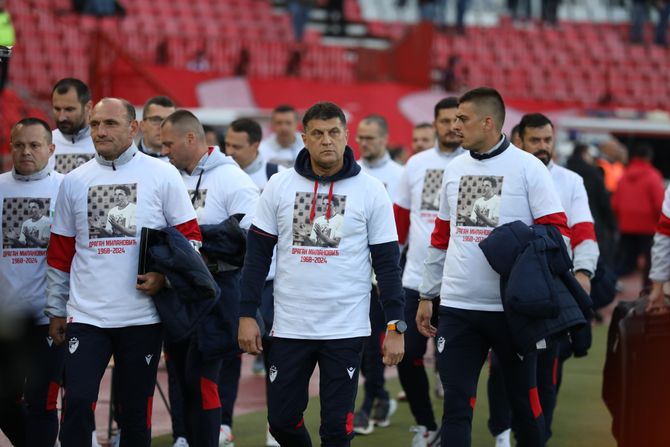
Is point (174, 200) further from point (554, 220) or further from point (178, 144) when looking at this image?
point (554, 220)

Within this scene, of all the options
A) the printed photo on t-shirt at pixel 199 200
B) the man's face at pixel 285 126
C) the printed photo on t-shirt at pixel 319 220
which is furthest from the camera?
the man's face at pixel 285 126

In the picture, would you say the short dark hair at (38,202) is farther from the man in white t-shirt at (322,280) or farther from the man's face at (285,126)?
the man's face at (285,126)

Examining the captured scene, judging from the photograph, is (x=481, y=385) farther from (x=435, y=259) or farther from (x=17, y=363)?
(x=17, y=363)

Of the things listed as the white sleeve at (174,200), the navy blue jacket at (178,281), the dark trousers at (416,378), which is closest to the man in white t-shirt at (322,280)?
the navy blue jacket at (178,281)

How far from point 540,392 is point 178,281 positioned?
8.85 feet

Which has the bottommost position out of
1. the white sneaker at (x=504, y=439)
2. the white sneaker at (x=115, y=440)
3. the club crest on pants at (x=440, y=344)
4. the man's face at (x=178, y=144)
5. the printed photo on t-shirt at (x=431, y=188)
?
the white sneaker at (x=115, y=440)

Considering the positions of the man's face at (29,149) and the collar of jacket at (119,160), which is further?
the man's face at (29,149)

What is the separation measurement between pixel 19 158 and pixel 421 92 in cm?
1677

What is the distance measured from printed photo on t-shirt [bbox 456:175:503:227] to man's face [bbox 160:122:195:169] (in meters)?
1.75

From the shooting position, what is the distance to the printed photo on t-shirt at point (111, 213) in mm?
5758

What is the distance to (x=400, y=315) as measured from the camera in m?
5.75

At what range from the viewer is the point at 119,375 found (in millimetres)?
5836

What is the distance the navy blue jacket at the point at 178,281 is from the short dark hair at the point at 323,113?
862mm

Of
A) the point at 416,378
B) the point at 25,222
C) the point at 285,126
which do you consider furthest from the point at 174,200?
the point at 285,126
